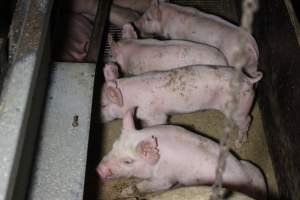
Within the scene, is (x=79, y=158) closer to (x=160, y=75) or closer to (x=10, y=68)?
(x=10, y=68)

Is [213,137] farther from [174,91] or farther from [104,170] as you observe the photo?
[104,170]

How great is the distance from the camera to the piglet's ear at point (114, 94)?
2461 mm

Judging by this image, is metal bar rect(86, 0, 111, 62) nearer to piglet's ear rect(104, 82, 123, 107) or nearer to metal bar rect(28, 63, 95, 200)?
piglet's ear rect(104, 82, 123, 107)

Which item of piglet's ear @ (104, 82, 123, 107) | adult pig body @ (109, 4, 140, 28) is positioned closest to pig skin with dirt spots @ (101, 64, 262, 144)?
piglet's ear @ (104, 82, 123, 107)

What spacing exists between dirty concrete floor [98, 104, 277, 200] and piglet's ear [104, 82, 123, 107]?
48 cm

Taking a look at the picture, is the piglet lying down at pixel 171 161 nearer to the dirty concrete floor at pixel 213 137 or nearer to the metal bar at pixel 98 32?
the dirty concrete floor at pixel 213 137

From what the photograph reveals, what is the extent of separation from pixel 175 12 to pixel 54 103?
1.50 meters

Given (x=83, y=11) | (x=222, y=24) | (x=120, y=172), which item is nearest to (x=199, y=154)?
(x=120, y=172)

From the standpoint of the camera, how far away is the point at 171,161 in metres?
2.24

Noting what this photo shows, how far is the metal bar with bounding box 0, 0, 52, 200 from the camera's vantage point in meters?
1.25

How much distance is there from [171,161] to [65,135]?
66cm

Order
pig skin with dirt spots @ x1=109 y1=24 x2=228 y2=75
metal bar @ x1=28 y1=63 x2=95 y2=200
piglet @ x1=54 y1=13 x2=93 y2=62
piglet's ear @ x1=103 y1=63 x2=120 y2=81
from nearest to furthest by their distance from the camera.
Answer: metal bar @ x1=28 y1=63 x2=95 y2=200
piglet's ear @ x1=103 y1=63 x2=120 y2=81
pig skin with dirt spots @ x1=109 y1=24 x2=228 y2=75
piglet @ x1=54 y1=13 x2=93 y2=62

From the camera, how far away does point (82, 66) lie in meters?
2.18

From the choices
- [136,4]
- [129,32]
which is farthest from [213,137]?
[136,4]
